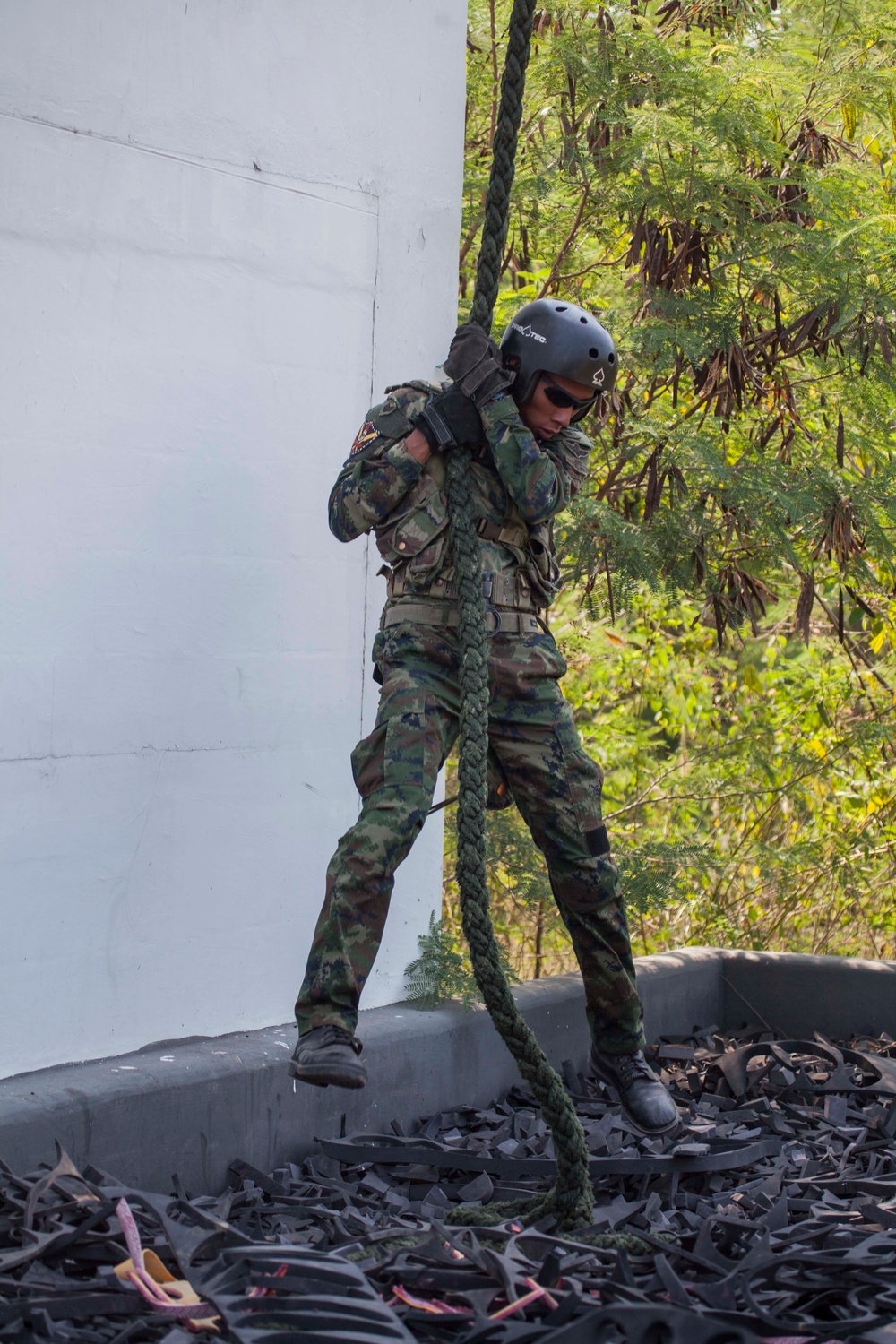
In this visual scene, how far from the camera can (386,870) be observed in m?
3.13

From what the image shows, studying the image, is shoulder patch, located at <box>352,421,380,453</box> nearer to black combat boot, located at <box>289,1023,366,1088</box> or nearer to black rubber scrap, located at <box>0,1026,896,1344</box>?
black combat boot, located at <box>289,1023,366,1088</box>

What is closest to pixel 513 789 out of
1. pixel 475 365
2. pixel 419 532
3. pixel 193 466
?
pixel 419 532

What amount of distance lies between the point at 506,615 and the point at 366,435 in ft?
1.90

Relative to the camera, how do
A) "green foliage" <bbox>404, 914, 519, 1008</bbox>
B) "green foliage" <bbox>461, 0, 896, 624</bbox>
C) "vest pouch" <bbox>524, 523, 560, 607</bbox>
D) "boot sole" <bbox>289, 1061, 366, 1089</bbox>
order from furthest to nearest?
"green foliage" <bbox>461, 0, 896, 624</bbox> < "green foliage" <bbox>404, 914, 519, 1008</bbox> < "vest pouch" <bbox>524, 523, 560, 607</bbox> < "boot sole" <bbox>289, 1061, 366, 1089</bbox>

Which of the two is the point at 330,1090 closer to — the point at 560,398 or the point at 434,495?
the point at 434,495

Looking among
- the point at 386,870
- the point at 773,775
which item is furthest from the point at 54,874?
the point at 773,775

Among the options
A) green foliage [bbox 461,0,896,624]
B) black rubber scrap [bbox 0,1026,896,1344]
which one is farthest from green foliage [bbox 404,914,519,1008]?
green foliage [bbox 461,0,896,624]

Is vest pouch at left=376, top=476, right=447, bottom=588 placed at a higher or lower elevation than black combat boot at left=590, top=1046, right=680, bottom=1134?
higher

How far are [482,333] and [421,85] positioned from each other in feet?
5.15

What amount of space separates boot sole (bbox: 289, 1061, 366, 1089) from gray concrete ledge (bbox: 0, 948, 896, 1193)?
52cm

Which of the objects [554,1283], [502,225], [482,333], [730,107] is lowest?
[554,1283]

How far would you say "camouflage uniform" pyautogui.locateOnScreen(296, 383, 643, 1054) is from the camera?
329 cm

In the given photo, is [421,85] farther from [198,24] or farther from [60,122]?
[60,122]

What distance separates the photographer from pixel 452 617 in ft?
11.3
